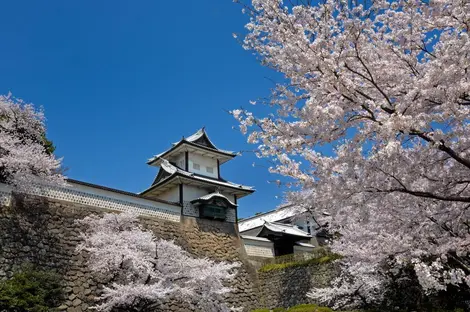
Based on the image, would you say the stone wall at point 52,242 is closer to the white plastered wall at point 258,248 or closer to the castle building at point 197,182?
the castle building at point 197,182

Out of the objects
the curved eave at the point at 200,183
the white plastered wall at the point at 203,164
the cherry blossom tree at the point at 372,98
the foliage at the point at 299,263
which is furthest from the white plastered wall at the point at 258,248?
the cherry blossom tree at the point at 372,98

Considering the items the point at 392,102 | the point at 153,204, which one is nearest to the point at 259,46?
the point at 392,102

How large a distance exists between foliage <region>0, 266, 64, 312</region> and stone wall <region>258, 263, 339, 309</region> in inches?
368

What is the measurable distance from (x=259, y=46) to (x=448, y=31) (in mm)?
2412

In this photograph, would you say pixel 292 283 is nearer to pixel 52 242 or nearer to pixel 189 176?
pixel 189 176

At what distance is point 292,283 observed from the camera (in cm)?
1770

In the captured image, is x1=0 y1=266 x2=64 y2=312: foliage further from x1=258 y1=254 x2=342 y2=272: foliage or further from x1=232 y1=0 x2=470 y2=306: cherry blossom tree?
x1=258 y1=254 x2=342 y2=272: foliage

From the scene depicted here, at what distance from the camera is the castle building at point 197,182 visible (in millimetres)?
17844

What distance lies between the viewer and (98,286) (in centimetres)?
1284

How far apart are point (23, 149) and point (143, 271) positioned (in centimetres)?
481

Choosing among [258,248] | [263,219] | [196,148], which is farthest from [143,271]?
[263,219]

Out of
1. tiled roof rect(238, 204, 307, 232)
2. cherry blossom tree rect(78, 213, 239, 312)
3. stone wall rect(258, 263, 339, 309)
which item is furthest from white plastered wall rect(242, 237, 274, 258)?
cherry blossom tree rect(78, 213, 239, 312)

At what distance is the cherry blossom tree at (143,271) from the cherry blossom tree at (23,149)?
2301 mm

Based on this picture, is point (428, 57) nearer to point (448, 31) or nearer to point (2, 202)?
point (448, 31)
